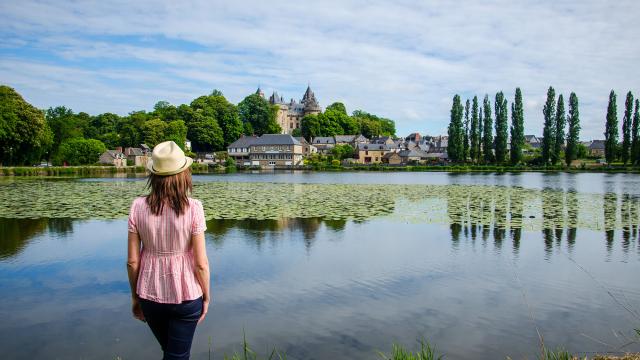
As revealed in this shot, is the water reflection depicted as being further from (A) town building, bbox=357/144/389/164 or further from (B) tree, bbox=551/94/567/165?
(A) town building, bbox=357/144/389/164

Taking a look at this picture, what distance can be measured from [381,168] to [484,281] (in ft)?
246

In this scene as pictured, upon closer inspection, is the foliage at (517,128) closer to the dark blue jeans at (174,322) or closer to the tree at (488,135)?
the tree at (488,135)

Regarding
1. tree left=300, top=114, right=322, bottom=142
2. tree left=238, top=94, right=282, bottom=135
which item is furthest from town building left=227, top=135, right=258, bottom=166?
tree left=300, top=114, right=322, bottom=142

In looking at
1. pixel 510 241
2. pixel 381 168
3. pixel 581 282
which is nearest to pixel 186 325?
pixel 581 282

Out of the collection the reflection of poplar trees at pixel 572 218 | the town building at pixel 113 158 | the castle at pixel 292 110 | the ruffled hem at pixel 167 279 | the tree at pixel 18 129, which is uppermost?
the castle at pixel 292 110

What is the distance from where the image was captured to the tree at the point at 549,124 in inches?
2913

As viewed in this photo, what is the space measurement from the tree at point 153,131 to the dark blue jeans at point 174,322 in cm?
9591

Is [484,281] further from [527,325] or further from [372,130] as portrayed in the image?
[372,130]

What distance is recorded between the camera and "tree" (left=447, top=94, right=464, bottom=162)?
Result: 8362 centimetres

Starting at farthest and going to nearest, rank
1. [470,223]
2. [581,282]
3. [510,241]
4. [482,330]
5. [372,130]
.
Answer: [372,130], [470,223], [510,241], [581,282], [482,330]

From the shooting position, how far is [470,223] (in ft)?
54.6

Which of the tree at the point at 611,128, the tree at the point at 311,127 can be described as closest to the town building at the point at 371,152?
the tree at the point at 311,127

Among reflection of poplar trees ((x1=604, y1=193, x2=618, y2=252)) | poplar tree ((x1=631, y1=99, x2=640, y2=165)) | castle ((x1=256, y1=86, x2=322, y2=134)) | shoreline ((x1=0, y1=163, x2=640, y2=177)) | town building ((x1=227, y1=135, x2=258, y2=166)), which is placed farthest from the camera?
castle ((x1=256, y1=86, x2=322, y2=134))

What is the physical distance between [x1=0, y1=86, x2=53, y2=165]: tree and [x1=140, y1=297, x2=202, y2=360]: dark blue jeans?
55491mm
